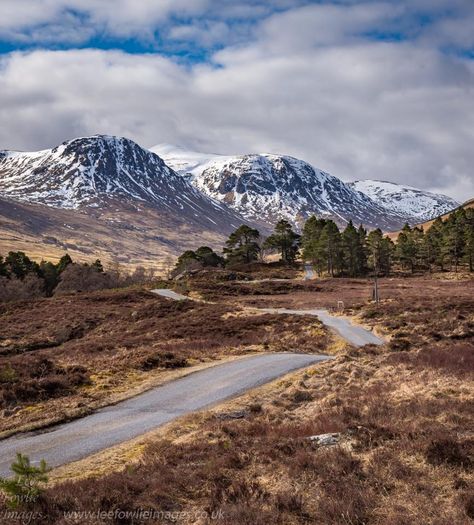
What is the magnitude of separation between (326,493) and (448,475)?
2.65 meters

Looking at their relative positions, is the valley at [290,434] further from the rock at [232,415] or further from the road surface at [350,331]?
the road surface at [350,331]

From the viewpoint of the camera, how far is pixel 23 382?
2019 centimetres

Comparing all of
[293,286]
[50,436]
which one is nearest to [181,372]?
[50,436]

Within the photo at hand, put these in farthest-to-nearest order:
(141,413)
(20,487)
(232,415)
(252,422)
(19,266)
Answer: (19,266) < (141,413) < (232,415) < (252,422) < (20,487)

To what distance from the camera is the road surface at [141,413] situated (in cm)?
1369

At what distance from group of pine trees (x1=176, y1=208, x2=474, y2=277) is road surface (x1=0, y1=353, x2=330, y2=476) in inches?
3003

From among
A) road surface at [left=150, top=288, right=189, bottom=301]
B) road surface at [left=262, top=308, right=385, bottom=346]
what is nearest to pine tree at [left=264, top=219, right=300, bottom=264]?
road surface at [left=150, top=288, right=189, bottom=301]

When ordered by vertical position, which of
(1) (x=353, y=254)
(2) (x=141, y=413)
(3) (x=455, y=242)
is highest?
(3) (x=455, y=242)

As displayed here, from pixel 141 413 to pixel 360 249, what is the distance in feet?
315

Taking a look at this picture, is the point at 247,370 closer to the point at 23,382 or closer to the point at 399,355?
the point at 399,355

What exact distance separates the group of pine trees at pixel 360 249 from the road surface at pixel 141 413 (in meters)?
76.3

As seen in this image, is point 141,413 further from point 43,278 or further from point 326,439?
point 43,278

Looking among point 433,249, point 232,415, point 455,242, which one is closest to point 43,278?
point 433,249

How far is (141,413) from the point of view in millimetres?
17562
